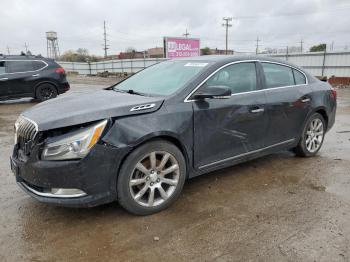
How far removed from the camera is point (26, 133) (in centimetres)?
303

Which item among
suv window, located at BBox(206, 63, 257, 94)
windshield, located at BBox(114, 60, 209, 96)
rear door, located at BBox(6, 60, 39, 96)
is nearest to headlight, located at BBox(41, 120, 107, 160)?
windshield, located at BBox(114, 60, 209, 96)

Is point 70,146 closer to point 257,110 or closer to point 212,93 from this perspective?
point 212,93

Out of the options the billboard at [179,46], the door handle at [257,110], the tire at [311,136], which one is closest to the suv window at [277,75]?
the door handle at [257,110]

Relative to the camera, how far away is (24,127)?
3107 mm

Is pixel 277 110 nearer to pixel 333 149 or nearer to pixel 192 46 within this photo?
pixel 333 149

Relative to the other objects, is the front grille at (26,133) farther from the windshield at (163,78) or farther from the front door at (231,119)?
the front door at (231,119)

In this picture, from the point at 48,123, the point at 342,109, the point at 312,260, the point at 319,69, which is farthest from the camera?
the point at 319,69

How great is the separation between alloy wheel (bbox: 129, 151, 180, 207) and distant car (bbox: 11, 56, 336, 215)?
0.03 feet

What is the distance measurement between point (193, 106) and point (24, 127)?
1693 millimetres

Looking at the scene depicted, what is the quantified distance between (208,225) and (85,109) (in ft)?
5.25

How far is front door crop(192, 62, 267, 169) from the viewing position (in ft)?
11.7

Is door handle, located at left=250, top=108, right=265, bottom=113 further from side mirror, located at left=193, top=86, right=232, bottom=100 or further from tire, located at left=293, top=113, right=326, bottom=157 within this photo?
tire, located at left=293, top=113, right=326, bottom=157

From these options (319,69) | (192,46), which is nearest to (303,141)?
(319,69)

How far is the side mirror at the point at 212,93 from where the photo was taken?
3.42 m
